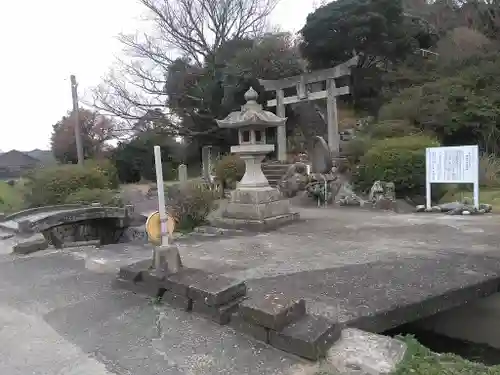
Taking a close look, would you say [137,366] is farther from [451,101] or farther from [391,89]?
[391,89]

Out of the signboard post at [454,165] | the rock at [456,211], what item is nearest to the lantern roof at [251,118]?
the signboard post at [454,165]

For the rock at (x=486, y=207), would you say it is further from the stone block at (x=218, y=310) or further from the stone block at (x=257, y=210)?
the stone block at (x=218, y=310)

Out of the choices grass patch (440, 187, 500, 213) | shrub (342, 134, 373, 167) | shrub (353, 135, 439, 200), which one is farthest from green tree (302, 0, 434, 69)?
grass patch (440, 187, 500, 213)

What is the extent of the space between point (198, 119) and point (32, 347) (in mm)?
19803

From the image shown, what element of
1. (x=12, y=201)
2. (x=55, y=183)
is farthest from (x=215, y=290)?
(x=12, y=201)

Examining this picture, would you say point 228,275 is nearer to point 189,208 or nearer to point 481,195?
point 189,208

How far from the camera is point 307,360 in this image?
2568mm

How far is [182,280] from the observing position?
148 inches

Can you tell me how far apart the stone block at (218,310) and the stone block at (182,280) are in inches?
8.2

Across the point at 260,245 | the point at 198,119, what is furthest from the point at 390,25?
the point at 260,245

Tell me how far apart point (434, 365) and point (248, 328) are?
1.23 m

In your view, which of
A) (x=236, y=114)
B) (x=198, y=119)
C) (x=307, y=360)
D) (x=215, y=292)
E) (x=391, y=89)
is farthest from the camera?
(x=198, y=119)

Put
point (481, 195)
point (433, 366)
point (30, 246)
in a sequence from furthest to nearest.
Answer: point (481, 195) < point (30, 246) < point (433, 366)

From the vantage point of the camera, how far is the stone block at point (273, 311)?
2.77 metres
